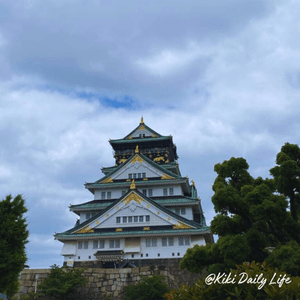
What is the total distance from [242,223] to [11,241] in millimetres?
12220

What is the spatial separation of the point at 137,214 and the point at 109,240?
4.17 metres

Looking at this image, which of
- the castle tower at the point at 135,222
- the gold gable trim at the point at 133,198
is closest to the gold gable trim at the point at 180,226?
the castle tower at the point at 135,222

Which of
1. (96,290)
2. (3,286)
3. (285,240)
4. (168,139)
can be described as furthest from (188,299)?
(168,139)

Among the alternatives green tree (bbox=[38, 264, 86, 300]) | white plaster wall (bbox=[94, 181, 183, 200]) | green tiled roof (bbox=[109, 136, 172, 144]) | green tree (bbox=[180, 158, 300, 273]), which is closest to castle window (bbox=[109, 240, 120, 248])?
white plaster wall (bbox=[94, 181, 183, 200])

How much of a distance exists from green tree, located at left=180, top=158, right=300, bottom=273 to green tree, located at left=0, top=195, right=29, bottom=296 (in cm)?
868

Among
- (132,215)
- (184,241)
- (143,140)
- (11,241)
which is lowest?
(11,241)

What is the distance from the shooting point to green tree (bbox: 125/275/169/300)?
20.9 metres

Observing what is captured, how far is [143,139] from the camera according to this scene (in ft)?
169

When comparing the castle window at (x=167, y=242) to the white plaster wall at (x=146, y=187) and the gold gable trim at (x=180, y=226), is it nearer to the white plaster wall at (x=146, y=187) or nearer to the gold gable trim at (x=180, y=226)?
the gold gable trim at (x=180, y=226)

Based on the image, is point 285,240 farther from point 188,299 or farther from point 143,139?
point 143,139

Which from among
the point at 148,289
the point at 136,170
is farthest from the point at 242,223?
the point at 136,170

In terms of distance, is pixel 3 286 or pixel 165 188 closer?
pixel 3 286

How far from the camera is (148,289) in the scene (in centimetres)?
2112

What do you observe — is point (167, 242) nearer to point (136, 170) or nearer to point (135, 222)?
point (135, 222)
